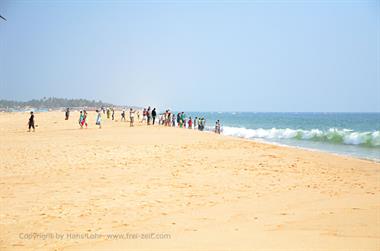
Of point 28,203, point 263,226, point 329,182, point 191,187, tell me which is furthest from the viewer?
point 329,182

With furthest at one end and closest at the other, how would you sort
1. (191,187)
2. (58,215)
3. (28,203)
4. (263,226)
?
(191,187) < (28,203) < (58,215) < (263,226)

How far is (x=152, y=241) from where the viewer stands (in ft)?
18.4

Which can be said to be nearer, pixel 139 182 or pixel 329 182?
pixel 139 182

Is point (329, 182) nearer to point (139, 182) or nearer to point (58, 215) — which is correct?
point (139, 182)

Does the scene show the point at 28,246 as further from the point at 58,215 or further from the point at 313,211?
the point at 313,211

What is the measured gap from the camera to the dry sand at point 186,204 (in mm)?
5598

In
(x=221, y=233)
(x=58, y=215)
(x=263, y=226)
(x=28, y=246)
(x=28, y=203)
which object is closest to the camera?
(x=28, y=246)

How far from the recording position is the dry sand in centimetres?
560

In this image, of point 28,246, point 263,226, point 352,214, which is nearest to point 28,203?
point 28,246

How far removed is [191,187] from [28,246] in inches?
192

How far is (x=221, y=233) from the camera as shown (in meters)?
5.91

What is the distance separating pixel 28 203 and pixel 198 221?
12.4ft

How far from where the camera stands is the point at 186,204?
7.88 metres

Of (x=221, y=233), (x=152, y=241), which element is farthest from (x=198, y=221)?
(x=152, y=241)
